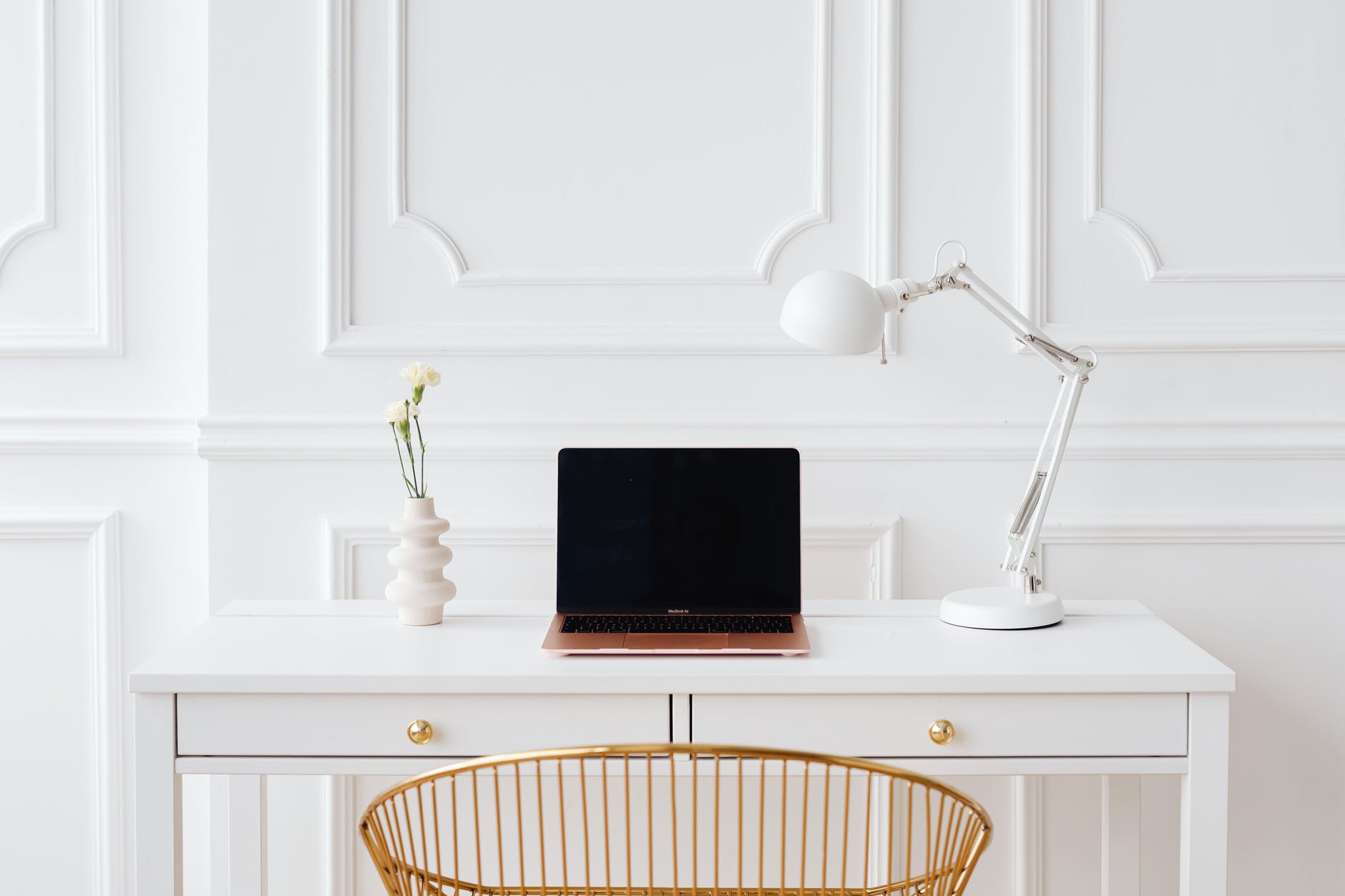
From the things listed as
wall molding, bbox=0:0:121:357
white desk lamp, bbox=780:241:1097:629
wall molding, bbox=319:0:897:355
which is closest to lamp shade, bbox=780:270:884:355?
white desk lamp, bbox=780:241:1097:629

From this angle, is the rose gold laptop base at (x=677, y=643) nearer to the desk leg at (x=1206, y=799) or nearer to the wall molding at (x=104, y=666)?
the desk leg at (x=1206, y=799)

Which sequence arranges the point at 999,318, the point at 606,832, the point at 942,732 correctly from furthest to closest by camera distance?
1. the point at 999,318
2. the point at 942,732
3. the point at 606,832

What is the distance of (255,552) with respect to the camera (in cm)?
165

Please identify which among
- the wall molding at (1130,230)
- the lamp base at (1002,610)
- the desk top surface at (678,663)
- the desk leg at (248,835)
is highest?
the wall molding at (1130,230)

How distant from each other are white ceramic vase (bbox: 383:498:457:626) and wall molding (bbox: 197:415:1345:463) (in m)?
0.26

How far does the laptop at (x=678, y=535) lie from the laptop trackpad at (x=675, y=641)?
0.07 meters

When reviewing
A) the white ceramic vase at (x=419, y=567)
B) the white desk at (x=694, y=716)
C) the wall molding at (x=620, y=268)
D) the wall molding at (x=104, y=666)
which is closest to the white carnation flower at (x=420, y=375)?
the white ceramic vase at (x=419, y=567)

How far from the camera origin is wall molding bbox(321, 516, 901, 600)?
165 centimetres

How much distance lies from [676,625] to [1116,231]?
3.18 ft

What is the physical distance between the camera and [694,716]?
1.22 metres

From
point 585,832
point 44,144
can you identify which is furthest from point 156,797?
point 44,144

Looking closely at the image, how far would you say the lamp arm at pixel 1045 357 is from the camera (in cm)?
137

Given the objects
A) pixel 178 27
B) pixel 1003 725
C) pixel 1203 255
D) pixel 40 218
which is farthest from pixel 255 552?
pixel 1203 255

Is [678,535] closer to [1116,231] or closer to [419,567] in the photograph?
[419,567]
